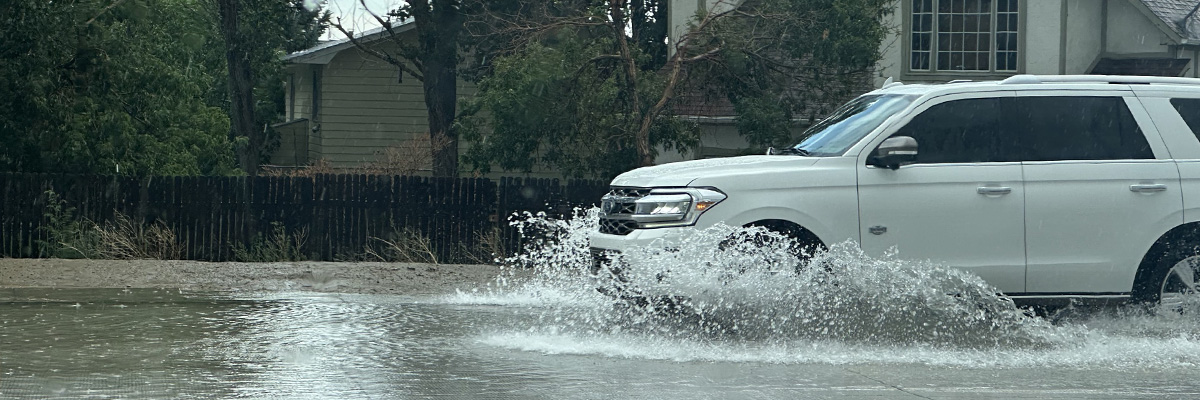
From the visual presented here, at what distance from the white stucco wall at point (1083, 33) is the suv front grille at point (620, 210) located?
15625 millimetres

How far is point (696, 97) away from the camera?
2070cm

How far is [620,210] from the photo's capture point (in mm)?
8844

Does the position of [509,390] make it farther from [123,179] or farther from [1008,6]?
[1008,6]

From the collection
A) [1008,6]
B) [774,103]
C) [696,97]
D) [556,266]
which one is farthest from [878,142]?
[1008,6]

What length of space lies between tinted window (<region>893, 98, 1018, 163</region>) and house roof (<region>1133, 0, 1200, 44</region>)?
14.6 metres

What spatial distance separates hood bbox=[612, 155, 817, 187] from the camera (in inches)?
338

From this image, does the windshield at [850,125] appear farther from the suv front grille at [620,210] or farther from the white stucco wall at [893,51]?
the white stucco wall at [893,51]

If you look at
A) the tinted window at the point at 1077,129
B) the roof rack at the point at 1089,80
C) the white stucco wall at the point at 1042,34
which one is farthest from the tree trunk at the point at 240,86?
the tinted window at the point at 1077,129

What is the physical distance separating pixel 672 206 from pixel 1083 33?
53.5ft

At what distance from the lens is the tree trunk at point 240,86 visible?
87.9ft

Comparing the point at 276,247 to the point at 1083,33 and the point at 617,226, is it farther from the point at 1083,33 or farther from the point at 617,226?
the point at 1083,33

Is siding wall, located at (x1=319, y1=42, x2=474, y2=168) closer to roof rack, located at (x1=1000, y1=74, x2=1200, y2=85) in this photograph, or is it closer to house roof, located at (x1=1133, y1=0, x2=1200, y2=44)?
house roof, located at (x1=1133, y1=0, x2=1200, y2=44)

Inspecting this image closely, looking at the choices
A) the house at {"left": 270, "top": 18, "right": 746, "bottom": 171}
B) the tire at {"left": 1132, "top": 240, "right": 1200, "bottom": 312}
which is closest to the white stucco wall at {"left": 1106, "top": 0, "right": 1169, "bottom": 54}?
the house at {"left": 270, "top": 18, "right": 746, "bottom": 171}

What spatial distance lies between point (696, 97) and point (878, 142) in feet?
39.1
